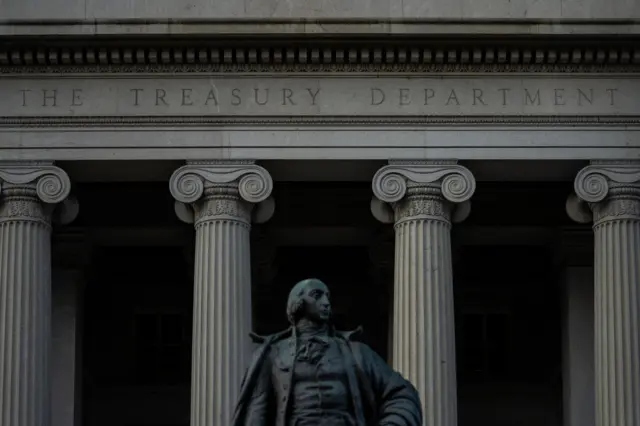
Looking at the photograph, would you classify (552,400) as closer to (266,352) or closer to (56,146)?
(56,146)

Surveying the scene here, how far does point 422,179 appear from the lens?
5388 centimetres

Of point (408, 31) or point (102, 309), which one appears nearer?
point (408, 31)

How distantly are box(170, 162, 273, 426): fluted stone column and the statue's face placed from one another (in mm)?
23007

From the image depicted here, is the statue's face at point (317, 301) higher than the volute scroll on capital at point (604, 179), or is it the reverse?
the volute scroll on capital at point (604, 179)

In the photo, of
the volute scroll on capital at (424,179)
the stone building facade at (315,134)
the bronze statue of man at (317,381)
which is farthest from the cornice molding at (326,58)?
the bronze statue of man at (317,381)

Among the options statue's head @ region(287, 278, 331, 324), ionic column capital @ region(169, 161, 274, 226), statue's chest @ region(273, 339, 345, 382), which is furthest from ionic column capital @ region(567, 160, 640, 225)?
statue's chest @ region(273, 339, 345, 382)

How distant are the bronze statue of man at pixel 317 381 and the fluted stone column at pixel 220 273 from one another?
75.1ft

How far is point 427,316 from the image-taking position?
52906 mm

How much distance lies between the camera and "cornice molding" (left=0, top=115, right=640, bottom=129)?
178 ft

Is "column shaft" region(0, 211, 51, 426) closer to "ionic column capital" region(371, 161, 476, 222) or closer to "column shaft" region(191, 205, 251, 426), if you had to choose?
"column shaft" region(191, 205, 251, 426)

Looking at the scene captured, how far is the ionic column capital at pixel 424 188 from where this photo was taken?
176 ft

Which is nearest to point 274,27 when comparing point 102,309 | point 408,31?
point 408,31

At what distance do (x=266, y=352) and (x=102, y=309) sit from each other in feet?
113

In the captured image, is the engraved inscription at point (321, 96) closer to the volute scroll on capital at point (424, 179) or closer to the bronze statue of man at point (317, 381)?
the volute scroll on capital at point (424, 179)
